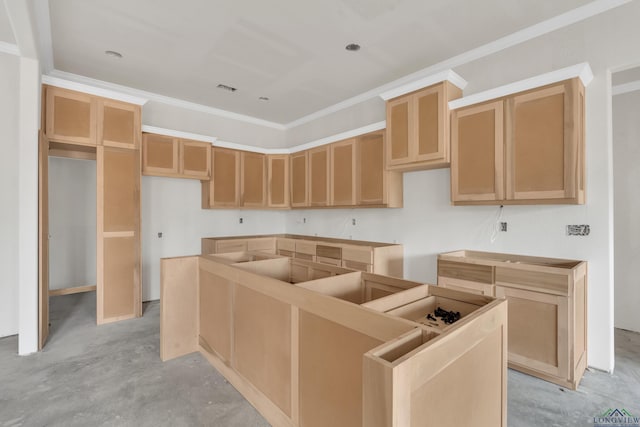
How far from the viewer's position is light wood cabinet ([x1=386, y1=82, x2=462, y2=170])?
3.07 metres

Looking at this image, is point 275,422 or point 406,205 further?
point 406,205

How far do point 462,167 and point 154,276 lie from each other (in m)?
4.34

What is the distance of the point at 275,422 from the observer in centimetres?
181

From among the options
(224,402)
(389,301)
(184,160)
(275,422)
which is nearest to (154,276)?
(184,160)

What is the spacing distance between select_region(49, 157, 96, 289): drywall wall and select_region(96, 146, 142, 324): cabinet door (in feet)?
5.81

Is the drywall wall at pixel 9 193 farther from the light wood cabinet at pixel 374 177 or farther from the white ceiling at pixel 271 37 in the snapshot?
the light wood cabinet at pixel 374 177

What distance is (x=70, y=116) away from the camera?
3.34 meters

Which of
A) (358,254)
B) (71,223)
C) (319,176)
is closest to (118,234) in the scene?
(71,223)

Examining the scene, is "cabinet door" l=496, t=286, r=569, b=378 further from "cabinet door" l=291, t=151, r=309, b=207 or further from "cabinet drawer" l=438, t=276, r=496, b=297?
"cabinet door" l=291, t=151, r=309, b=207

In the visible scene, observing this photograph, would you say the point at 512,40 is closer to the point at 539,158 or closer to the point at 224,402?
the point at 539,158

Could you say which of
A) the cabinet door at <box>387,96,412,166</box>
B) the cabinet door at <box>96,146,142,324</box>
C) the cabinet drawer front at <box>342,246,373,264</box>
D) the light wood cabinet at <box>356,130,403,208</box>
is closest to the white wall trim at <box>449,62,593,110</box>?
the cabinet door at <box>387,96,412,166</box>

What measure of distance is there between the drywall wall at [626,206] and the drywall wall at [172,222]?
515 cm

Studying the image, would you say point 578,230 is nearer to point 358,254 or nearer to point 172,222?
point 358,254

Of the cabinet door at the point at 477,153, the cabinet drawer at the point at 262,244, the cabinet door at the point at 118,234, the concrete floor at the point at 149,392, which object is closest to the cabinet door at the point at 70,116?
the cabinet door at the point at 118,234
